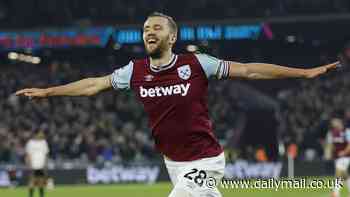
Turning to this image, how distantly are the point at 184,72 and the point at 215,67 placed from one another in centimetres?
26

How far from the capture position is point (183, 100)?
23.8 feet

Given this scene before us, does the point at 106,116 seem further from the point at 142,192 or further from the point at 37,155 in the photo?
the point at 37,155

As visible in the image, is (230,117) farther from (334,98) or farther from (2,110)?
(2,110)

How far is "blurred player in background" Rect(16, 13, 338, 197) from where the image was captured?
7.25 meters

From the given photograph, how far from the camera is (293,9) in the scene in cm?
3441

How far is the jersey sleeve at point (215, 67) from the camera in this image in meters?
7.34

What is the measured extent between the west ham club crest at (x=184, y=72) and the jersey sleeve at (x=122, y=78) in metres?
0.47

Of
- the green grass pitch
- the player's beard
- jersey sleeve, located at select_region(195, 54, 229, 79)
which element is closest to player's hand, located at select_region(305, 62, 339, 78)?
jersey sleeve, located at select_region(195, 54, 229, 79)

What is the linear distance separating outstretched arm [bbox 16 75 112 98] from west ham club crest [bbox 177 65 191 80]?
0.70 metres

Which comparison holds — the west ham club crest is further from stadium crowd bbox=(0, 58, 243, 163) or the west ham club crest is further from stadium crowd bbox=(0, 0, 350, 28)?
stadium crowd bbox=(0, 0, 350, 28)

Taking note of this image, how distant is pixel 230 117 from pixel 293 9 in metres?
4.75

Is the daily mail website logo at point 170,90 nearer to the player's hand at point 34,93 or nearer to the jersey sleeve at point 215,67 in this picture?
the jersey sleeve at point 215,67

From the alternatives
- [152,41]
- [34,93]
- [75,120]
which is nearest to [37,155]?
[75,120]

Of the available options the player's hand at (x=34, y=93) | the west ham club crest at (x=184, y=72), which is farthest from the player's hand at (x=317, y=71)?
the player's hand at (x=34, y=93)
